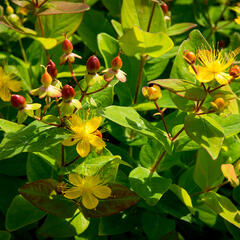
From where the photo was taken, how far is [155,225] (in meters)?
1.17

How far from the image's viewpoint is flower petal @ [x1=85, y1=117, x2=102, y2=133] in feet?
2.85

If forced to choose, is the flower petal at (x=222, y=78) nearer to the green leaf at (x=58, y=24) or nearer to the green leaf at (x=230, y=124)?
the green leaf at (x=230, y=124)

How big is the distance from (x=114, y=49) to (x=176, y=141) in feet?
1.44

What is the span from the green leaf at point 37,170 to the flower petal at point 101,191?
24 cm

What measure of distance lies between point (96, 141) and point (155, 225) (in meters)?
0.48

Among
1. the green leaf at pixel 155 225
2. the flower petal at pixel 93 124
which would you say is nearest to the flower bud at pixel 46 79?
the flower petal at pixel 93 124

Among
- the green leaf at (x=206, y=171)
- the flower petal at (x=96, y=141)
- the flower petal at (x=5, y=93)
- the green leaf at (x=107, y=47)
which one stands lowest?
the green leaf at (x=206, y=171)

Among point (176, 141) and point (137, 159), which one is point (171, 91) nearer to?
point (176, 141)

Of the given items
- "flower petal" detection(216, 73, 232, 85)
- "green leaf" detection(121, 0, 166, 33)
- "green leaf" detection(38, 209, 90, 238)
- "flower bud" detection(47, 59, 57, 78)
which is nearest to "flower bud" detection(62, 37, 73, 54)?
"flower bud" detection(47, 59, 57, 78)

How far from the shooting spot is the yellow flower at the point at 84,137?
2.77ft

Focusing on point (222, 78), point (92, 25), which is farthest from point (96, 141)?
point (92, 25)

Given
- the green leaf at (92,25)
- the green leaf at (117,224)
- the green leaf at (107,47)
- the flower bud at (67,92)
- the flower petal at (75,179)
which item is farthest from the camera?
the green leaf at (92,25)

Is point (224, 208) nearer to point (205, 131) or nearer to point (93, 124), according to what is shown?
point (205, 131)

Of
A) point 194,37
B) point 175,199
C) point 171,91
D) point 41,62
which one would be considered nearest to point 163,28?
point 194,37
